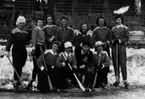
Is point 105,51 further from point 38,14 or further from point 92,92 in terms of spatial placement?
point 38,14

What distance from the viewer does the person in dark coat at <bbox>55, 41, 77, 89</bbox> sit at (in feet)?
23.5

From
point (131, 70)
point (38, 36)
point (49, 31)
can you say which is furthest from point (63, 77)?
point (131, 70)

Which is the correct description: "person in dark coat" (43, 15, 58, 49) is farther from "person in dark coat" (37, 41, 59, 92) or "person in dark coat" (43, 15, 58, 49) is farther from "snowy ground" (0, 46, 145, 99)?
"snowy ground" (0, 46, 145, 99)

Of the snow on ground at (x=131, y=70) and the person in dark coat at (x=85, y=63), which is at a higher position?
the person in dark coat at (x=85, y=63)

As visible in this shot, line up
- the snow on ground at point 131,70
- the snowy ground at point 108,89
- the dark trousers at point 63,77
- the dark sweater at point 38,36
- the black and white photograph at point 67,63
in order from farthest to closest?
the snow on ground at point 131,70, the dark sweater at point 38,36, the dark trousers at point 63,77, the black and white photograph at point 67,63, the snowy ground at point 108,89

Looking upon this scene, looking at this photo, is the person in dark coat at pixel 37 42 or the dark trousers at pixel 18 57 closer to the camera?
the dark trousers at pixel 18 57

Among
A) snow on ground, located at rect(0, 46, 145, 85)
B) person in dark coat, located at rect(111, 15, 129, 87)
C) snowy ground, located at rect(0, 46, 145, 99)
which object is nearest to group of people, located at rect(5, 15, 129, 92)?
person in dark coat, located at rect(111, 15, 129, 87)

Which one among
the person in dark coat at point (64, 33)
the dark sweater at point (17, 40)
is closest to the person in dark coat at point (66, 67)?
the person in dark coat at point (64, 33)

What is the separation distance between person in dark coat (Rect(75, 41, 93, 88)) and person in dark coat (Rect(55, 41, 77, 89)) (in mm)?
290

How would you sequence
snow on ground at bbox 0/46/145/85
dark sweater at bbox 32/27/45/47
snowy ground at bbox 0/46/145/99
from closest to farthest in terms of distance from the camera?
snowy ground at bbox 0/46/145/99 → dark sweater at bbox 32/27/45/47 → snow on ground at bbox 0/46/145/85

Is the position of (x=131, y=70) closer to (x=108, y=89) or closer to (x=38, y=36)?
(x=108, y=89)

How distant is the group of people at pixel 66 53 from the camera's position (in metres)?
7.16

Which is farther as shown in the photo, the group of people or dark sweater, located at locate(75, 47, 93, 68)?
dark sweater, located at locate(75, 47, 93, 68)

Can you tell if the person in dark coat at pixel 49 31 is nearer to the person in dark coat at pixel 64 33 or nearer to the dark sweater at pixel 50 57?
the person in dark coat at pixel 64 33
